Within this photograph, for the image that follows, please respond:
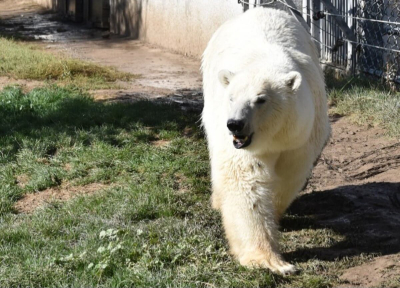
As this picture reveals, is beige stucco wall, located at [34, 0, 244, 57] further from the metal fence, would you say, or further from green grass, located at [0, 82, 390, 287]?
green grass, located at [0, 82, 390, 287]

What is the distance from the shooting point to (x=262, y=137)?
4457 mm

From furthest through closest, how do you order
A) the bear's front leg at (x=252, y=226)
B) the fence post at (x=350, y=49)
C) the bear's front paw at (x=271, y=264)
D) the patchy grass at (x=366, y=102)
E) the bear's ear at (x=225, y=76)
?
1. the fence post at (x=350, y=49)
2. the patchy grass at (x=366, y=102)
3. the bear's ear at (x=225, y=76)
4. the bear's front leg at (x=252, y=226)
5. the bear's front paw at (x=271, y=264)

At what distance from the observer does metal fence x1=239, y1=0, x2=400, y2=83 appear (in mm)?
9070

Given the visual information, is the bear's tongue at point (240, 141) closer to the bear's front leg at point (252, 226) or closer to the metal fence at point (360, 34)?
the bear's front leg at point (252, 226)

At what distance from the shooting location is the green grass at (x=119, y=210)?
4230 mm

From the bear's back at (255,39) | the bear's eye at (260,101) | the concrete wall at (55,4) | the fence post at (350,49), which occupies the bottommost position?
the concrete wall at (55,4)

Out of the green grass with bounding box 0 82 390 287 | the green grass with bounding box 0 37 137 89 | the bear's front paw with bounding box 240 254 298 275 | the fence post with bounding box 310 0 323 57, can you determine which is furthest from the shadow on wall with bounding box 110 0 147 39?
the bear's front paw with bounding box 240 254 298 275

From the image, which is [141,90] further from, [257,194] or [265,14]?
[257,194]

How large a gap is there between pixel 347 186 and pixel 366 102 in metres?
2.14

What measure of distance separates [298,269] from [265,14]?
228 cm

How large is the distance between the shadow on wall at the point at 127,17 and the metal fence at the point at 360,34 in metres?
6.92

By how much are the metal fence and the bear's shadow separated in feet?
9.77

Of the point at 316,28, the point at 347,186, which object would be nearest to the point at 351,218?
the point at 347,186

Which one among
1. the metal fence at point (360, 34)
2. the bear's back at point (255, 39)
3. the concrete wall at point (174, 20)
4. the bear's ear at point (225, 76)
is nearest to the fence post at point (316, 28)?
the metal fence at point (360, 34)
